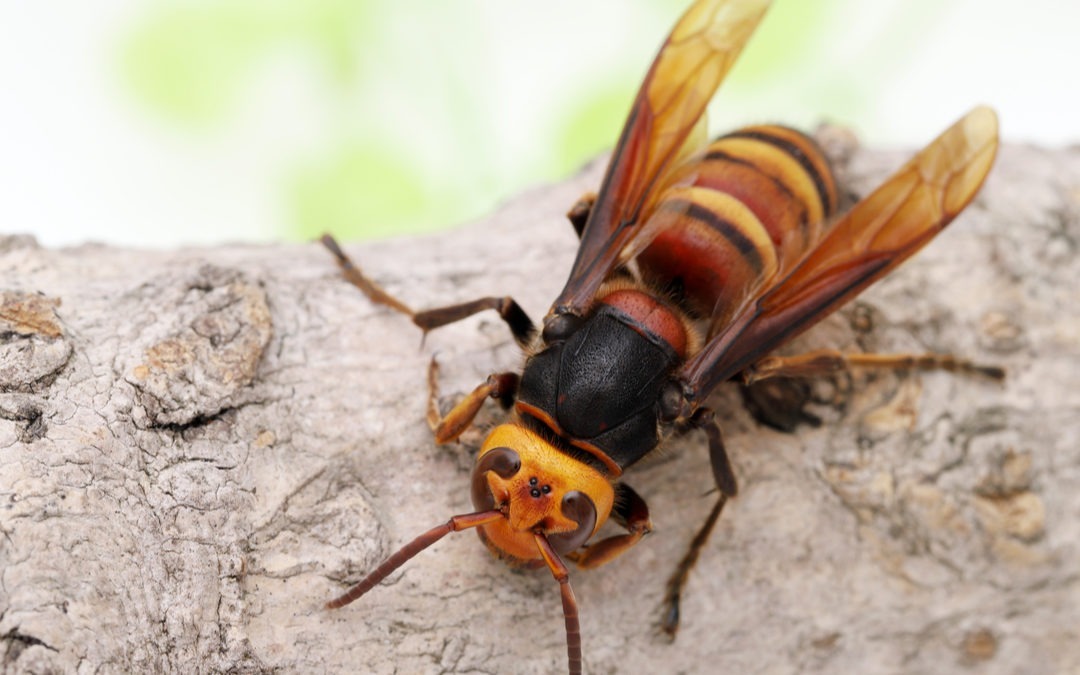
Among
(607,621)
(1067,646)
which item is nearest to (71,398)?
(607,621)

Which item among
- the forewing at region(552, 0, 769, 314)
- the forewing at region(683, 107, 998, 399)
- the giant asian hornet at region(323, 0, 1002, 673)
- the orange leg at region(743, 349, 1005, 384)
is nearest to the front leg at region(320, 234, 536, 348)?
the giant asian hornet at region(323, 0, 1002, 673)

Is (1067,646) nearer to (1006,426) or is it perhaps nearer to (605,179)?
(1006,426)

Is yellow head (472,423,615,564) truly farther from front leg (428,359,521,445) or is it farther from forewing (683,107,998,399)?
forewing (683,107,998,399)

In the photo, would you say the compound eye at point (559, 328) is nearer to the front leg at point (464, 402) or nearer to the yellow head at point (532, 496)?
the front leg at point (464, 402)

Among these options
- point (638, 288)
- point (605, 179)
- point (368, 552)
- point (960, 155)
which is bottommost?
point (368, 552)

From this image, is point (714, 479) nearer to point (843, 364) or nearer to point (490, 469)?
point (843, 364)

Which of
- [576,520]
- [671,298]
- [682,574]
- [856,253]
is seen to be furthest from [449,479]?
[856,253]

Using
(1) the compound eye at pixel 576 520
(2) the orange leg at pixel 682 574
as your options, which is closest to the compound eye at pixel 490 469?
(1) the compound eye at pixel 576 520
